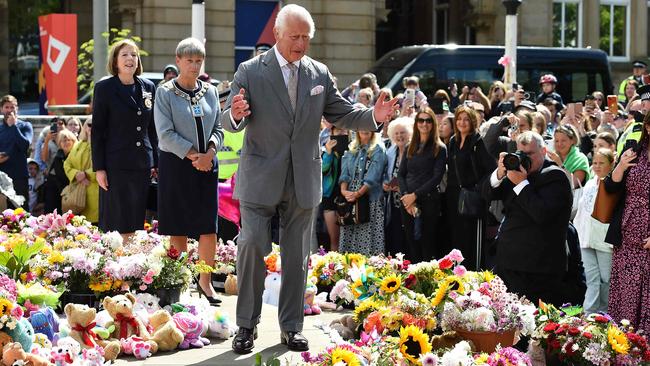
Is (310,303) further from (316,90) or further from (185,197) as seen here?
(316,90)

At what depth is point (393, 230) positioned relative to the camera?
44.6 feet

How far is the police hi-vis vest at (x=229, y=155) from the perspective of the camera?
12.6 meters

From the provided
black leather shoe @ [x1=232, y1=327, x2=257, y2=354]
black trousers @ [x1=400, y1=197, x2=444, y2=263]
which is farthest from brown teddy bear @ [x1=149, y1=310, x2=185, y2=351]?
black trousers @ [x1=400, y1=197, x2=444, y2=263]

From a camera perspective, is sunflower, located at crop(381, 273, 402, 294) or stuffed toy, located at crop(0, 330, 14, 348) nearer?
stuffed toy, located at crop(0, 330, 14, 348)

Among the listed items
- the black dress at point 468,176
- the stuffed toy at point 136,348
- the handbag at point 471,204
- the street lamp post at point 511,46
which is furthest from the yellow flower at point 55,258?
the street lamp post at point 511,46

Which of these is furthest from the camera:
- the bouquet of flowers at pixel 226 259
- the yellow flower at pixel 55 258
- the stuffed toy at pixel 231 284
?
the bouquet of flowers at pixel 226 259

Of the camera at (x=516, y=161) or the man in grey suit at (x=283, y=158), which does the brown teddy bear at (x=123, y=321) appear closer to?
the man in grey suit at (x=283, y=158)

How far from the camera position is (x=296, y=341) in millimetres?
7836

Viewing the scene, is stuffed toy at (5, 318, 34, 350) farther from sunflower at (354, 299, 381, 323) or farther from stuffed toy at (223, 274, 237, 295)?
stuffed toy at (223, 274, 237, 295)

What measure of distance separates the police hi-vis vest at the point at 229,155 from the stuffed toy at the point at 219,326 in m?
4.31

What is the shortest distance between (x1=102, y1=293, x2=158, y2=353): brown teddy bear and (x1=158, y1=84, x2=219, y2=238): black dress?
58.2 inches

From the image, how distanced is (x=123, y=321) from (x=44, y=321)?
28.1 inches

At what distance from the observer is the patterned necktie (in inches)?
306

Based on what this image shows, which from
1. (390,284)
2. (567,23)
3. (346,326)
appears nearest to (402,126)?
(346,326)
